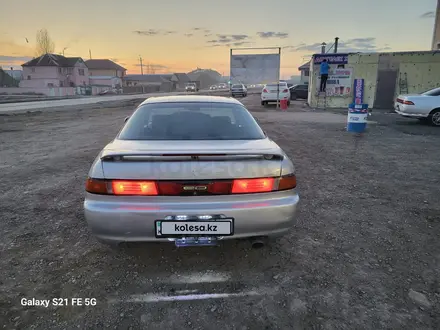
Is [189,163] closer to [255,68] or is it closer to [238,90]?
[255,68]

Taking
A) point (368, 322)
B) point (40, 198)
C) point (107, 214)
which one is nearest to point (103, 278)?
point (107, 214)

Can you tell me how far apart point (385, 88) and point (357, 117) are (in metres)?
10.8

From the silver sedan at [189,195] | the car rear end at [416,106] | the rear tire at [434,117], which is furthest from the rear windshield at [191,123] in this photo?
the rear tire at [434,117]

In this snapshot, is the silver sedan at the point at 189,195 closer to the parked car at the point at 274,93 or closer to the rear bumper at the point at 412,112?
the rear bumper at the point at 412,112

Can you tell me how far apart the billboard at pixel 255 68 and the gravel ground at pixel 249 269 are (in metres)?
14.3

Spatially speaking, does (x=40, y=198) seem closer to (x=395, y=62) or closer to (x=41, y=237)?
(x=41, y=237)

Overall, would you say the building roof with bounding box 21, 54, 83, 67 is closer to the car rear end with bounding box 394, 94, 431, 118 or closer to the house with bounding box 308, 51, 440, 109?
the house with bounding box 308, 51, 440, 109

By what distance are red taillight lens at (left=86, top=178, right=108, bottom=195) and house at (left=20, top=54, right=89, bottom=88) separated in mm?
73404

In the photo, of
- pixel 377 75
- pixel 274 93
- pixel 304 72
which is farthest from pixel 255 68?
pixel 304 72

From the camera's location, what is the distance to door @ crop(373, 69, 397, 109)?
60.4 feet

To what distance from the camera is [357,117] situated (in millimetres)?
10273

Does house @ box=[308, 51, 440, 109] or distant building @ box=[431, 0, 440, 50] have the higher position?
distant building @ box=[431, 0, 440, 50]

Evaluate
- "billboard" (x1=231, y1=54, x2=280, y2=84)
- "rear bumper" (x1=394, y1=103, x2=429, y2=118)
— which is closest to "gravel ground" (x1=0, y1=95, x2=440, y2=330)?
"rear bumper" (x1=394, y1=103, x2=429, y2=118)

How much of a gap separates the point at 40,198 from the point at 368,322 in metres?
4.31
